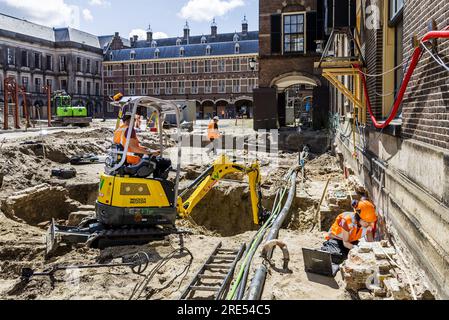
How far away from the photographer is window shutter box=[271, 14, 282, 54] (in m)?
24.8

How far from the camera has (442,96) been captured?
4.52 metres

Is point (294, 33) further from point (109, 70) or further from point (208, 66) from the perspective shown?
point (109, 70)

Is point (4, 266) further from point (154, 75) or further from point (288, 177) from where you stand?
point (154, 75)

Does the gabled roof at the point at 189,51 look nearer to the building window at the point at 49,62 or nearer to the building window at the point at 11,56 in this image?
the building window at the point at 49,62

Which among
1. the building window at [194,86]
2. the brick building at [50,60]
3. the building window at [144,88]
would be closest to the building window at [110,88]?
the brick building at [50,60]

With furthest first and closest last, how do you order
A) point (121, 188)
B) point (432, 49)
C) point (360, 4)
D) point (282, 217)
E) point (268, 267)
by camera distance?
point (360, 4), point (282, 217), point (121, 188), point (268, 267), point (432, 49)

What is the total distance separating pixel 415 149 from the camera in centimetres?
513

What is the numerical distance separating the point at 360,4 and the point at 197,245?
798cm

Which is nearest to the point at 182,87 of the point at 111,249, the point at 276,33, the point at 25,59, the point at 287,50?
the point at 25,59

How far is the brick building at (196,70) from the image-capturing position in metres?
61.8

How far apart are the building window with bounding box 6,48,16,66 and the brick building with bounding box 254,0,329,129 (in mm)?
43177

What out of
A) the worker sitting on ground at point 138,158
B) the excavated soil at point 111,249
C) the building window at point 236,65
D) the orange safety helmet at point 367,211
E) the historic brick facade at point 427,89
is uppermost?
the building window at point 236,65

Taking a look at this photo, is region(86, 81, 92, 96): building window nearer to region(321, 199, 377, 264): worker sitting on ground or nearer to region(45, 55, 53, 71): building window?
region(45, 55, 53, 71): building window
